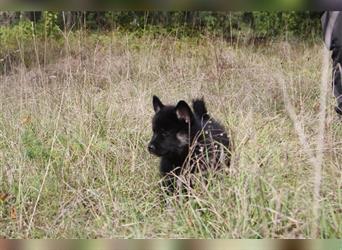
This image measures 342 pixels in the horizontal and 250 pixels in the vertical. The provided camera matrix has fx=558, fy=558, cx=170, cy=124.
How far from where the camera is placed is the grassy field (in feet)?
8.02

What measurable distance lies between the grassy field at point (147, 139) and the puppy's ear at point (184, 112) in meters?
0.25

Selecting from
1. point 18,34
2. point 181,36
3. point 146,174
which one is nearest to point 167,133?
point 146,174

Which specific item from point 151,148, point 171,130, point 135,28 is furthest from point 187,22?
point 151,148

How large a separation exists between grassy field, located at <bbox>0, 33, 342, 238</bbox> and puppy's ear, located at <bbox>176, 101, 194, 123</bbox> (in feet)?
0.82

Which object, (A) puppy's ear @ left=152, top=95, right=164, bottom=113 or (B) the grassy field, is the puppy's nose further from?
(A) puppy's ear @ left=152, top=95, right=164, bottom=113

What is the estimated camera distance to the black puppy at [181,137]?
3025mm

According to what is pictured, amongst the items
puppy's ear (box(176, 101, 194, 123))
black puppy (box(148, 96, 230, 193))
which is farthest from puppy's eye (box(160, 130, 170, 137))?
puppy's ear (box(176, 101, 194, 123))

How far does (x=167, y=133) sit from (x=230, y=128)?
0.37m

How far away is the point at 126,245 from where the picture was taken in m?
2.37

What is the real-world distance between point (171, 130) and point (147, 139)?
255 mm

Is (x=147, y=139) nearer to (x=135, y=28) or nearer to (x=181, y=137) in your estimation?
(x=181, y=137)

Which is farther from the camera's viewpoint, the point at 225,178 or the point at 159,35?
the point at 159,35

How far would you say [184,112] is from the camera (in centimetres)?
318

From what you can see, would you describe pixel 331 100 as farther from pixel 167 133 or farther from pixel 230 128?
pixel 167 133
